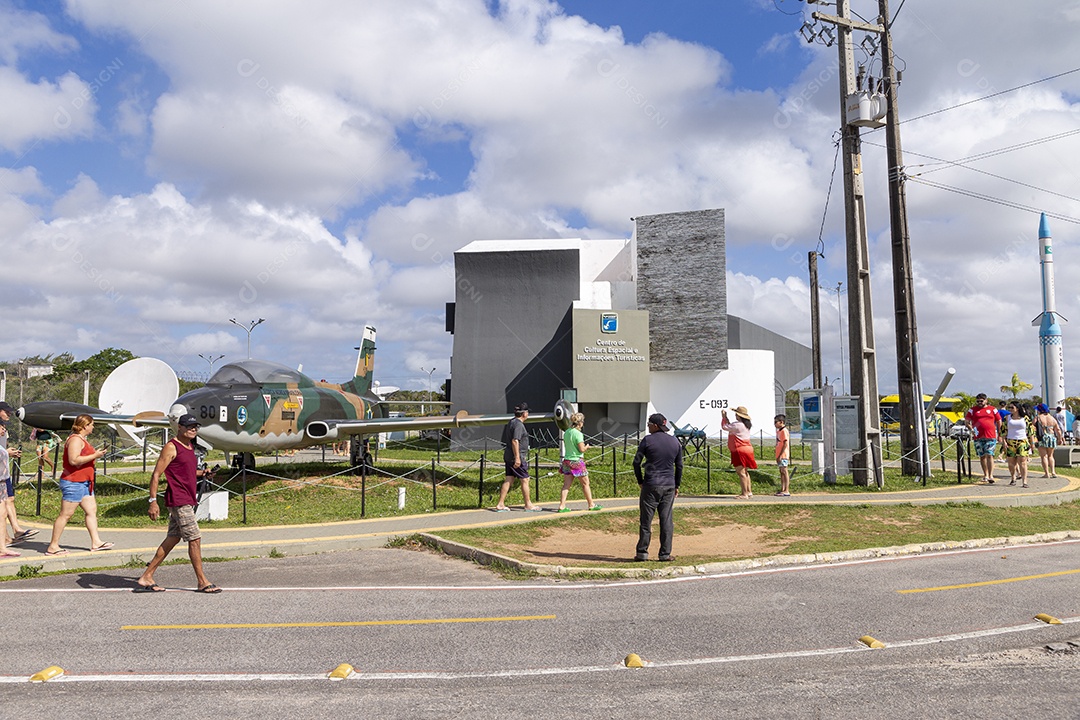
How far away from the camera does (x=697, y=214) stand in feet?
149

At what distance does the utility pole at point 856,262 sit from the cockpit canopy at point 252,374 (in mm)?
13730

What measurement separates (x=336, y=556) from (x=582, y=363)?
30318 millimetres

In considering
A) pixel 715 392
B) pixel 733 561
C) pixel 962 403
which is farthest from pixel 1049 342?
pixel 733 561

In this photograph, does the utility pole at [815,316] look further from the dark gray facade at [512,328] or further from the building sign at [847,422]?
the building sign at [847,422]

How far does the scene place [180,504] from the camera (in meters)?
8.45

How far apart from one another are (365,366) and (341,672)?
21.4 m

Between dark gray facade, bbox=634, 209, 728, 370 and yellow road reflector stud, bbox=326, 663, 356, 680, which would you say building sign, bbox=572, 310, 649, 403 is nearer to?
dark gray facade, bbox=634, 209, 728, 370

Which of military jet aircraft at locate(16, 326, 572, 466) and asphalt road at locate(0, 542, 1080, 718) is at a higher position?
military jet aircraft at locate(16, 326, 572, 466)

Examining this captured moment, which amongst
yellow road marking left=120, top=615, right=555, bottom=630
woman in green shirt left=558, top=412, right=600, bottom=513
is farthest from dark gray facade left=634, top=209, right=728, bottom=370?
yellow road marking left=120, top=615, right=555, bottom=630

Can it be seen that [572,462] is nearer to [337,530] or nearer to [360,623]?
[337,530]

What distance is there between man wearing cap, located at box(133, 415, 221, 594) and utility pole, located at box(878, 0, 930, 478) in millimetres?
17654

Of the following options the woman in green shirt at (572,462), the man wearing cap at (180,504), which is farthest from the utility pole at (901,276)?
the man wearing cap at (180,504)

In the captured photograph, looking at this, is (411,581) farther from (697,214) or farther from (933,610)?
(697,214)

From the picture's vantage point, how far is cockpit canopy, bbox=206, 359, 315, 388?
17.0 m
